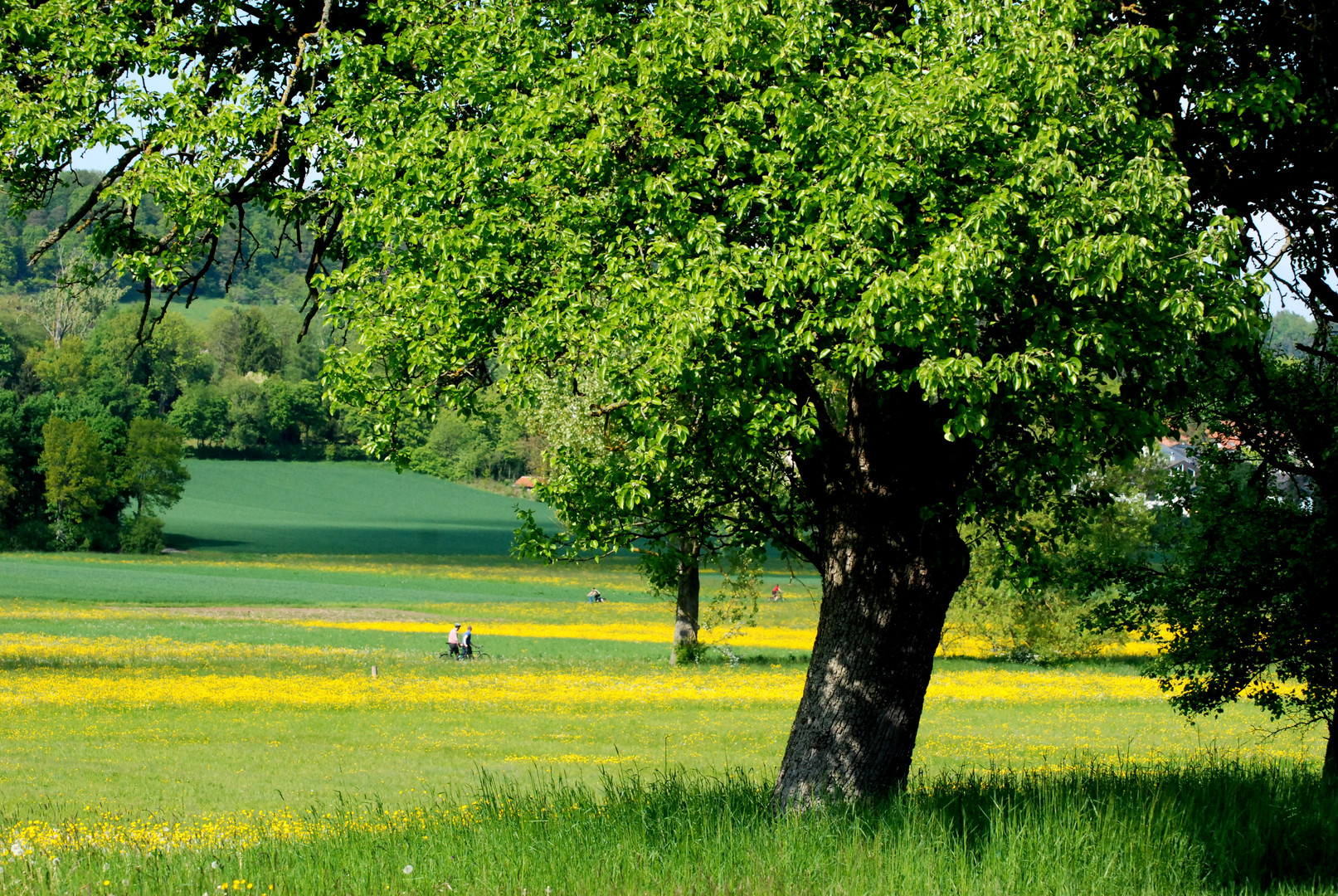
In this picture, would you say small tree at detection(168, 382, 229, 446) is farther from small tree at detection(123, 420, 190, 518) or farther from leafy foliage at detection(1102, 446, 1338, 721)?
leafy foliage at detection(1102, 446, 1338, 721)

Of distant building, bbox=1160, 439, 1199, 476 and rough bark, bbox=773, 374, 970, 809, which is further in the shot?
distant building, bbox=1160, 439, 1199, 476

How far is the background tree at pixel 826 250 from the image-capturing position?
7016 millimetres

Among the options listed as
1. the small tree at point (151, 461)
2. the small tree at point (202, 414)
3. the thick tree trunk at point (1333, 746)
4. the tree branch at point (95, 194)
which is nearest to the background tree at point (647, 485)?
the tree branch at point (95, 194)

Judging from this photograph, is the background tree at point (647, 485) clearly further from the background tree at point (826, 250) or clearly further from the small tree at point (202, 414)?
the small tree at point (202, 414)

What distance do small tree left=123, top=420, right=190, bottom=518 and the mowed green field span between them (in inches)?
232

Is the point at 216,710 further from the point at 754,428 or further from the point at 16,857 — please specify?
the point at 754,428

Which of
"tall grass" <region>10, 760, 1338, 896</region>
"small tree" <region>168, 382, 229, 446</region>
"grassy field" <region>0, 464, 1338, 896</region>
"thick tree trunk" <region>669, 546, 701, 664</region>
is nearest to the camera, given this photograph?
"tall grass" <region>10, 760, 1338, 896</region>

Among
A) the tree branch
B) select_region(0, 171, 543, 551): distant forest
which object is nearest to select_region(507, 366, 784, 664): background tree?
the tree branch

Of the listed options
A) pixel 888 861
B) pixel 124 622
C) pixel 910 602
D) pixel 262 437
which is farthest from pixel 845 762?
pixel 262 437

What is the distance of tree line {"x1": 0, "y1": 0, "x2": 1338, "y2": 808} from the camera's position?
7.12 meters

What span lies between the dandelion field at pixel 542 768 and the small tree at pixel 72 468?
3658 centimetres

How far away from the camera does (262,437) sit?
15400cm

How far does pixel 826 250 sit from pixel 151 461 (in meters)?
100

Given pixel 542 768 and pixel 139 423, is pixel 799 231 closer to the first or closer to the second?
pixel 542 768
